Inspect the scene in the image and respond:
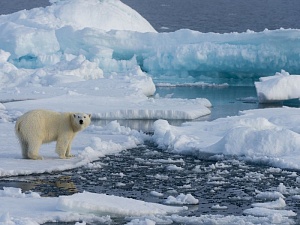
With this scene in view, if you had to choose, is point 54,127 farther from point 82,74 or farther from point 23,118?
point 82,74

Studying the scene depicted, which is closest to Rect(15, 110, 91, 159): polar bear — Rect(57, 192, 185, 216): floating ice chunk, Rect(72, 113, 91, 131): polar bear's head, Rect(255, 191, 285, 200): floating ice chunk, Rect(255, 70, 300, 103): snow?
Rect(72, 113, 91, 131): polar bear's head

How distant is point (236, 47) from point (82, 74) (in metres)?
4.81

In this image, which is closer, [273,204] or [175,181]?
[273,204]

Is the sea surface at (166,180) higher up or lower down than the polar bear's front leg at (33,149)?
lower down

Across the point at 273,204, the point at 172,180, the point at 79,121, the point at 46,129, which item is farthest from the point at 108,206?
the point at 46,129

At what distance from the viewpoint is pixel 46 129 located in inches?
393

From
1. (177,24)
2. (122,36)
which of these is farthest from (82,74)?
(177,24)

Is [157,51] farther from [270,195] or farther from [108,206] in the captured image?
[108,206]

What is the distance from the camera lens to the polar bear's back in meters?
9.81

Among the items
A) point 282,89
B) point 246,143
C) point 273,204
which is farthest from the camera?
point 282,89

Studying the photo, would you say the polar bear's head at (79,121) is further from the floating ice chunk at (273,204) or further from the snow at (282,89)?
the snow at (282,89)

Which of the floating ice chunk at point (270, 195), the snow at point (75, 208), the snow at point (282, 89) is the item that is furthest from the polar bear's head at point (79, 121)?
the snow at point (282, 89)

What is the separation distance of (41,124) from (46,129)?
0.12 metres

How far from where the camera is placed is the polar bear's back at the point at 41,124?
9812 mm
